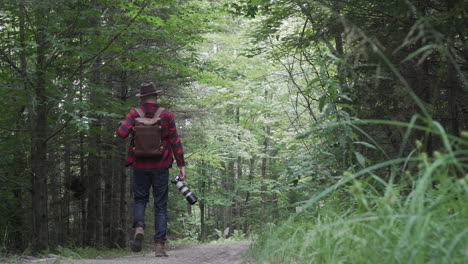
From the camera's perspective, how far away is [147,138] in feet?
20.0

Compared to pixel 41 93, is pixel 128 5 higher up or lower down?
higher up

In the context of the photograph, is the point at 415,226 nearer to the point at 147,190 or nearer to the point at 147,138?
the point at 147,138

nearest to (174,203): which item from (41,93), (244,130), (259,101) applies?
(244,130)

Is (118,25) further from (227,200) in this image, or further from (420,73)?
(227,200)

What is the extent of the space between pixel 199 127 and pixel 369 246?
17.1 metres

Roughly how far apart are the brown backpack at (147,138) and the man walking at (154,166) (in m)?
0.09

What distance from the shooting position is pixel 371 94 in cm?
546

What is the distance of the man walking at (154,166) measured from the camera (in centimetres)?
628

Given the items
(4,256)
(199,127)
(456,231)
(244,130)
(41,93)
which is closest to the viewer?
(456,231)

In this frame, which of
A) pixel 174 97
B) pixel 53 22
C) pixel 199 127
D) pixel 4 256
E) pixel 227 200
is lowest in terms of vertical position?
pixel 227 200

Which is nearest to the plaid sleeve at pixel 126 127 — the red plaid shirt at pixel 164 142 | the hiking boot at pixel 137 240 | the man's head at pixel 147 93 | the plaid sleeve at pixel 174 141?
the red plaid shirt at pixel 164 142

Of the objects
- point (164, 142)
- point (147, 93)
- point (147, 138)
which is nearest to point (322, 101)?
point (147, 138)

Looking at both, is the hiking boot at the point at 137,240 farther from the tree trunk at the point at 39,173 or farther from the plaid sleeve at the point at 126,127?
the tree trunk at the point at 39,173

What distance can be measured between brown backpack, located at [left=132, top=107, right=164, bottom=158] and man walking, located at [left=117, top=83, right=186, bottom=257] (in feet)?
0.29
